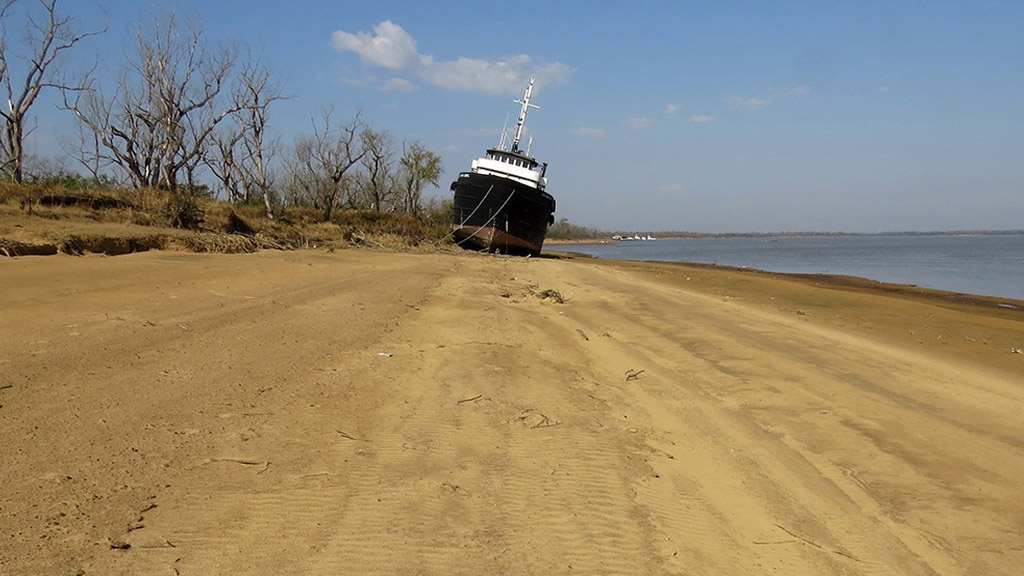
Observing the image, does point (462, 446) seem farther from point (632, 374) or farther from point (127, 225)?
point (127, 225)

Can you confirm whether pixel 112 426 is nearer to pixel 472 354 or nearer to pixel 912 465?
pixel 472 354

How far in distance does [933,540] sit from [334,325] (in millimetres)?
6174

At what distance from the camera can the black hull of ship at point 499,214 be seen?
33.5 metres

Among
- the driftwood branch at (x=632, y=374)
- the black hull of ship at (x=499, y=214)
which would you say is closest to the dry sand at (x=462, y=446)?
the driftwood branch at (x=632, y=374)

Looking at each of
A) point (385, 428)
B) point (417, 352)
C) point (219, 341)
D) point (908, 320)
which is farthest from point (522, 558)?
point (908, 320)

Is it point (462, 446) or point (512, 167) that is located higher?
point (512, 167)

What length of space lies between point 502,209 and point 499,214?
0.98ft

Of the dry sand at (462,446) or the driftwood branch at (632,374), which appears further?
the driftwood branch at (632,374)

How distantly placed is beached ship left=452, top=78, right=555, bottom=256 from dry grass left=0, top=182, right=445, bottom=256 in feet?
21.7

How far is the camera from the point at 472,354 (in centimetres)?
705

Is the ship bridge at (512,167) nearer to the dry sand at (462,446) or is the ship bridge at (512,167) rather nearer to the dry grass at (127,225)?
the dry grass at (127,225)

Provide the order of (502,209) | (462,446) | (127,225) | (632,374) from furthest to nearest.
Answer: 1. (502,209)
2. (127,225)
3. (632,374)
4. (462,446)

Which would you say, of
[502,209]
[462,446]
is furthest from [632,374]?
[502,209]

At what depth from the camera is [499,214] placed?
110ft
